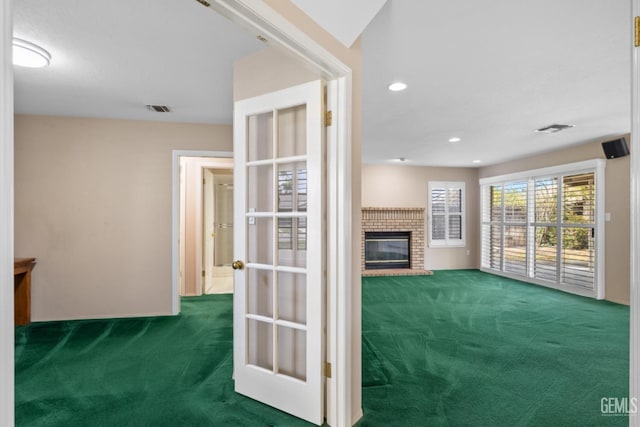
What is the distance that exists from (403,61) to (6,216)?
8.36 feet

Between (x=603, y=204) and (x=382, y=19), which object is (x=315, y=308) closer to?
(x=382, y=19)

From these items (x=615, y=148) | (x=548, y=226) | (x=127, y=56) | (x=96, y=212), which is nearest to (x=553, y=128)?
(x=615, y=148)

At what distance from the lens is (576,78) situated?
278 centimetres

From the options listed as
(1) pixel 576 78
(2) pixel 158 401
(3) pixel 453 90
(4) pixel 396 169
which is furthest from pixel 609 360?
(4) pixel 396 169

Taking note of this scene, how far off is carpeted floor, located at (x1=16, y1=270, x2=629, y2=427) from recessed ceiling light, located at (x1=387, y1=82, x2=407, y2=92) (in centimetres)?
247

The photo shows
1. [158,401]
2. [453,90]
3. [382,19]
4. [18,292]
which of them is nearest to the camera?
[382,19]

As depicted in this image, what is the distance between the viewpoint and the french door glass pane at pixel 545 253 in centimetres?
589

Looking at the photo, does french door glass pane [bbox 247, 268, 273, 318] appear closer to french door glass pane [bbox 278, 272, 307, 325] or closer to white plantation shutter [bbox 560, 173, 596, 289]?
french door glass pane [bbox 278, 272, 307, 325]

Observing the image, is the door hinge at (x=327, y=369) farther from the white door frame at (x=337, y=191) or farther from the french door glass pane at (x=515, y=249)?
the french door glass pane at (x=515, y=249)

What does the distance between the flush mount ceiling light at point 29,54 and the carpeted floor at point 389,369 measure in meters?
2.43

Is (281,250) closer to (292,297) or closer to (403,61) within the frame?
(292,297)

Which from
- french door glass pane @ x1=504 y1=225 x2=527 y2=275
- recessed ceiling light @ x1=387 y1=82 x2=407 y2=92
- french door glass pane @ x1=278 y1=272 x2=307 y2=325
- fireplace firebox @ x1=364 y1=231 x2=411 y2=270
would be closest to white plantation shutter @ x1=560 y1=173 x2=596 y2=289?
french door glass pane @ x1=504 y1=225 x2=527 y2=275

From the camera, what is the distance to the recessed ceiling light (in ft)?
9.59

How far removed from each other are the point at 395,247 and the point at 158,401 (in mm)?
6100
